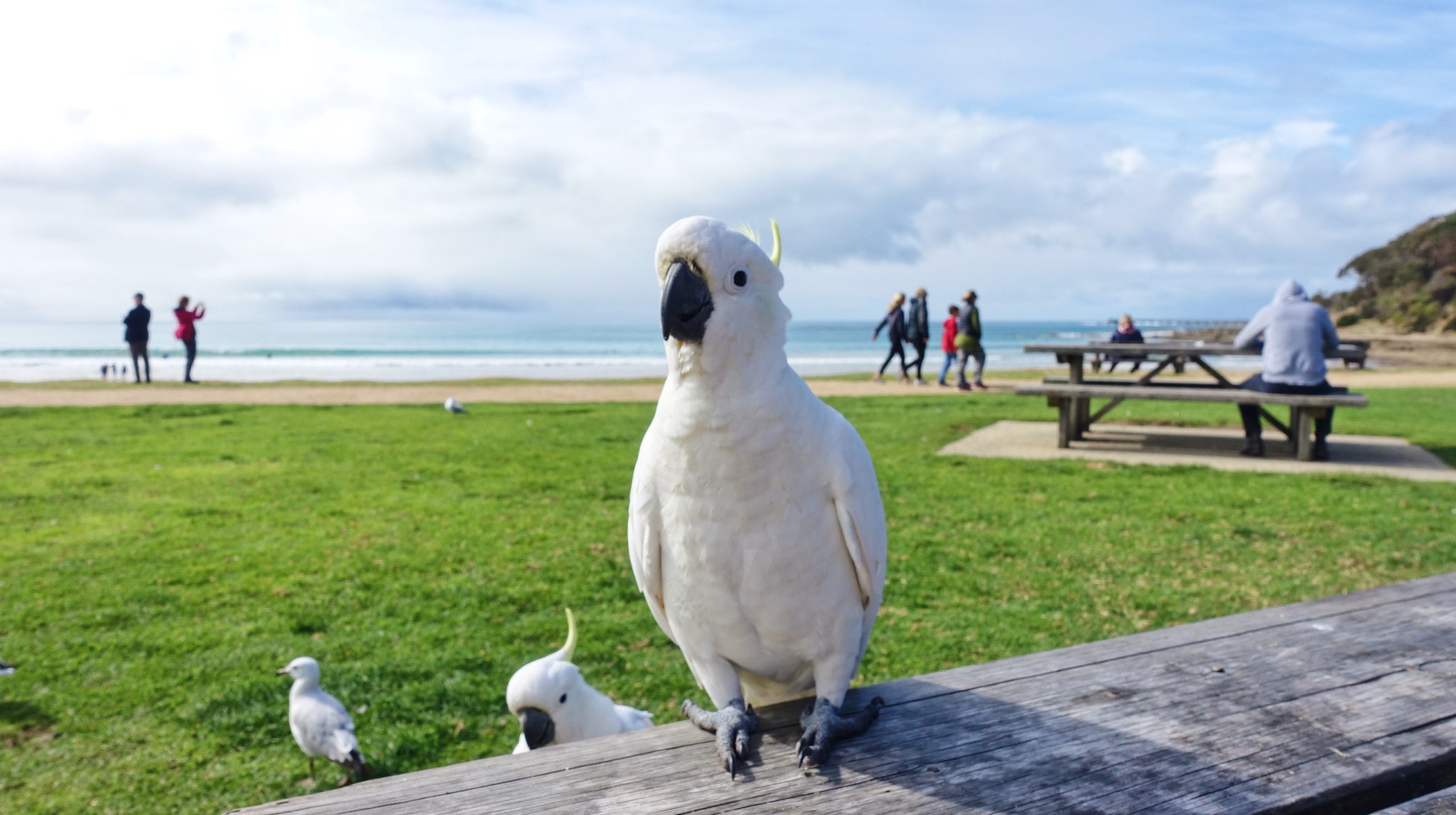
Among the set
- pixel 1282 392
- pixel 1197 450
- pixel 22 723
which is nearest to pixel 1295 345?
pixel 1282 392

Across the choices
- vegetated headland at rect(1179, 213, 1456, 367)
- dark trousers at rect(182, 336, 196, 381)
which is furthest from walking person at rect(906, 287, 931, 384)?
vegetated headland at rect(1179, 213, 1456, 367)

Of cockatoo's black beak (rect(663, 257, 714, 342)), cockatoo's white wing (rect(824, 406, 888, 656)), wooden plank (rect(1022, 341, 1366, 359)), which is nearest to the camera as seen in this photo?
cockatoo's black beak (rect(663, 257, 714, 342))

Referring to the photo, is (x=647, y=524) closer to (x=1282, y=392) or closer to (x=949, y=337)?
(x=1282, y=392)

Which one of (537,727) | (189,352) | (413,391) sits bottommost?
(537,727)

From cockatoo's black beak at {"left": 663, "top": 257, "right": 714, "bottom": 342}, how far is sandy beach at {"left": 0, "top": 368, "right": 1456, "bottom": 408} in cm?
1340

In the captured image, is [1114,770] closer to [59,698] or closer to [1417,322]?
[59,698]

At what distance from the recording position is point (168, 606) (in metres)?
4.92

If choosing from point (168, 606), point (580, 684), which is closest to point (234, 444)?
point (168, 606)

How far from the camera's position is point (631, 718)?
3.19 m

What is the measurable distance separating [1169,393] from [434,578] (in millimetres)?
7262

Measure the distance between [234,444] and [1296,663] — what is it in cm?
1092

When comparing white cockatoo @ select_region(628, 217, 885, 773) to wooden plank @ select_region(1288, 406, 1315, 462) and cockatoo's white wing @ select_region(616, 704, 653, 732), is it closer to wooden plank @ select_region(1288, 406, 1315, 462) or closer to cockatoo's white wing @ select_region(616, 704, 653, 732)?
cockatoo's white wing @ select_region(616, 704, 653, 732)

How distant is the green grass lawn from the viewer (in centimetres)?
360

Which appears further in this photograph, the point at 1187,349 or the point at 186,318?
the point at 186,318
